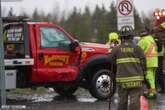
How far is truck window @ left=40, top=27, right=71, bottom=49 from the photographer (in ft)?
49.2

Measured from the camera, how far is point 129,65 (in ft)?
32.0

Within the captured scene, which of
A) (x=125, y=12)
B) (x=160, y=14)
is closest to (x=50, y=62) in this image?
(x=125, y=12)

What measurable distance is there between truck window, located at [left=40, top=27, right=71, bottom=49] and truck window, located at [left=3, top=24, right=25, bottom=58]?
1.64 feet

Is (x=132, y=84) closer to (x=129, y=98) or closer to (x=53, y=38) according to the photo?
(x=129, y=98)

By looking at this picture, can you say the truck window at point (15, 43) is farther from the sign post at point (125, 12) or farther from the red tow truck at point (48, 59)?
the sign post at point (125, 12)

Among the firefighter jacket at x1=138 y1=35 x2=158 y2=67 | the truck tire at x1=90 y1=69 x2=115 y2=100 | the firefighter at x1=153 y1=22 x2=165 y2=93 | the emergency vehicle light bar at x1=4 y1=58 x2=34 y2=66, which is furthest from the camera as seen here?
the firefighter at x1=153 y1=22 x2=165 y2=93

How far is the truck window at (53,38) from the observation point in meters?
15.0

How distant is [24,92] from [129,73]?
876 centimetres

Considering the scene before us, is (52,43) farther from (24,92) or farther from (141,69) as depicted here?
(141,69)

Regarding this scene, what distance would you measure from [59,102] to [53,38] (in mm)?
1573

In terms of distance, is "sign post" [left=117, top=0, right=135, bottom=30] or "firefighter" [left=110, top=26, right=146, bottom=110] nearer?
"firefighter" [left=110, top=26, right=146, bottom=110]

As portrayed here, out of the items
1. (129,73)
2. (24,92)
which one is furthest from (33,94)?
(129,73)

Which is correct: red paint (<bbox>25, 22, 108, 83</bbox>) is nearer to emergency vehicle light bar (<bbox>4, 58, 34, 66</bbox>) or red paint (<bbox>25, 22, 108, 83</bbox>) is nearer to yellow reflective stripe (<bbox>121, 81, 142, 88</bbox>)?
emergency vehicle light bar (<bbox>4, 58, 34, 66</bbox>)

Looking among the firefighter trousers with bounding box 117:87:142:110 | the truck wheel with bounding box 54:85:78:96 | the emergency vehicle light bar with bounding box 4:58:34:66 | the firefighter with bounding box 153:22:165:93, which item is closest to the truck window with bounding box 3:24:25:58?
the emergency vehicle light bar with bounding box 4:58:34:66
